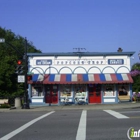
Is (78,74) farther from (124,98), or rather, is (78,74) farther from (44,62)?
(124,98)

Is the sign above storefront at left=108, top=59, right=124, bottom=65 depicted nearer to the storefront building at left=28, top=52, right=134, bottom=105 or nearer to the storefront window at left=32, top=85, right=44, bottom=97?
the storefront building at left=28, top=52, right=134, bottom=105

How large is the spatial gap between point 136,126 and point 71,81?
18.3 metres

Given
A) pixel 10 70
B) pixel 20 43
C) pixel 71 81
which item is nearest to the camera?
pixel 71 81

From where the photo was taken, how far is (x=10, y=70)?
4156 centimetres

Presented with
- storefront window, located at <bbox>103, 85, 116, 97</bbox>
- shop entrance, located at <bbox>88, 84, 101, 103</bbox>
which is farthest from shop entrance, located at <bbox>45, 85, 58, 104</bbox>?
storefront window, located at <bbox>103, 85, 116, 97</bbox>

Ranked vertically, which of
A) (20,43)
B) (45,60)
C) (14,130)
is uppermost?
(20,43)

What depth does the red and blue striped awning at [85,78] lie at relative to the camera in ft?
97.9

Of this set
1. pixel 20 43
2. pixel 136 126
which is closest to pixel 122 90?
pixel 136 126

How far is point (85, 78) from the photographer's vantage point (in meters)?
30.3

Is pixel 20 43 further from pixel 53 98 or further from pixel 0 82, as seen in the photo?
pixel 53 98

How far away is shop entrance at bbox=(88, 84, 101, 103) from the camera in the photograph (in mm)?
31062

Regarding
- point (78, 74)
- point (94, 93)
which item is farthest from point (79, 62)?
point (94, 93)

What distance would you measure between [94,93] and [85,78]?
6.92ft

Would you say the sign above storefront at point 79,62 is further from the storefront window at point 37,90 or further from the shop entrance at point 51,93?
the storefront window at point 37,90
